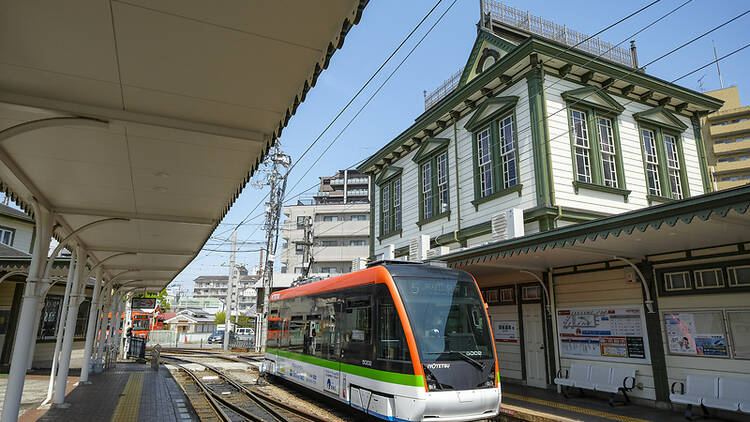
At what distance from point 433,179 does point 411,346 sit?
10.8 metres

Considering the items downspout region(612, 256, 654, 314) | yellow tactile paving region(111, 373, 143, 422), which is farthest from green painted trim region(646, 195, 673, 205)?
yellow tactile paving region(111, 373, 143, 422)

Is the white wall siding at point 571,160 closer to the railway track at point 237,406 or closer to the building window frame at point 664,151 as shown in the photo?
the building window frame at point 664,151

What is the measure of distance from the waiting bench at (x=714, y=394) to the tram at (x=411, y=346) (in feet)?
12.6

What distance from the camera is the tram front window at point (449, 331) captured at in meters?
7.96

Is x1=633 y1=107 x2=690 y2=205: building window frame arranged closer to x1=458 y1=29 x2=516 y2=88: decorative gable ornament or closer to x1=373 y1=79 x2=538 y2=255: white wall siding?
x1=373 y1=79 x2=538 y2=255: white wall siding

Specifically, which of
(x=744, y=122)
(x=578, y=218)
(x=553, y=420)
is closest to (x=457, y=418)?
(x=553, y=420)

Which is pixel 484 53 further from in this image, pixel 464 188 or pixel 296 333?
pixel 296 333

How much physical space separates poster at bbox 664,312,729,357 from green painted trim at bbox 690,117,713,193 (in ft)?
27.6

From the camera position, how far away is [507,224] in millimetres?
13047

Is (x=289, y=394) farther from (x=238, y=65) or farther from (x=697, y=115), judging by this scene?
(x=697, y=115)

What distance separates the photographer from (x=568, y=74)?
1399 centimetres

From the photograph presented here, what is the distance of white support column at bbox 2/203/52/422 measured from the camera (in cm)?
593

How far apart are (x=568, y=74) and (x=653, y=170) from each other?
14.6ft

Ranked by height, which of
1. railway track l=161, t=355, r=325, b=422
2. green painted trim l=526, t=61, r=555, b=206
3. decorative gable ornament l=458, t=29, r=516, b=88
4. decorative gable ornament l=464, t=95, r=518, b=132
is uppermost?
decorative gable ornament l=458, t=29, r=516, b=88
